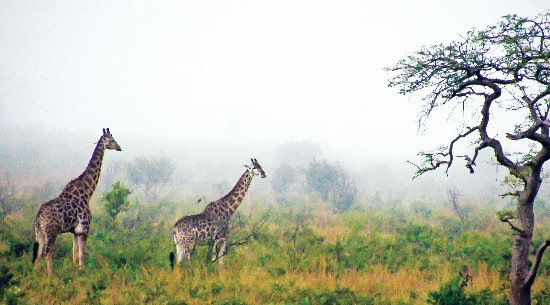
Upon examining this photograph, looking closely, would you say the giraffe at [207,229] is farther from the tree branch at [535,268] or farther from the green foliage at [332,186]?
the green foliage at [332,186]

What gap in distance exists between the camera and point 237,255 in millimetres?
10422

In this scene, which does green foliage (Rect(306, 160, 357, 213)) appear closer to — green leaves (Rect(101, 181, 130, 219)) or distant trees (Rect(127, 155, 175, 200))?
distant trees (Rect(127, 155, 175, 200))

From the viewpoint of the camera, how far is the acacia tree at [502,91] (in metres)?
6.31

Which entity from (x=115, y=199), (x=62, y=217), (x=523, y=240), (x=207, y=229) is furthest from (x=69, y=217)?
(x=523, y=240)

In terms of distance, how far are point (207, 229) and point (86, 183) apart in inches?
137

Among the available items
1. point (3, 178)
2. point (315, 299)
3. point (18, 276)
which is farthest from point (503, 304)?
point (3, 178)

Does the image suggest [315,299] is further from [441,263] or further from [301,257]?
[441,263]

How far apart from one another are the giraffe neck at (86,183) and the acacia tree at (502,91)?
7.97 meters

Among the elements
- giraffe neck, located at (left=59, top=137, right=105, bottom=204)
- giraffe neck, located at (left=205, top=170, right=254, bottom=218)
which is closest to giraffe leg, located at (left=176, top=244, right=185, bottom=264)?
giraffe neck, located at (left=205, top=170, right=254, bottom=218)

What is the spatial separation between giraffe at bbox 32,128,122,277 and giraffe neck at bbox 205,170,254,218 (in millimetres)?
3141

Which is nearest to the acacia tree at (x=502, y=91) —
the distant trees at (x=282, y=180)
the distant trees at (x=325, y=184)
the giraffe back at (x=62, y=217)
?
the giraffe back at (x=62, y=217)

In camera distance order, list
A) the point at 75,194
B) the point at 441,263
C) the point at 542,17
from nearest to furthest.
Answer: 1. the point at 542,17
2. the point at 75,194
3. the point at 441,263

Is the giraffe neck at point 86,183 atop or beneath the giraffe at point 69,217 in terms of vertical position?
atop

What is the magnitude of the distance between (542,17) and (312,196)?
69.4ft
